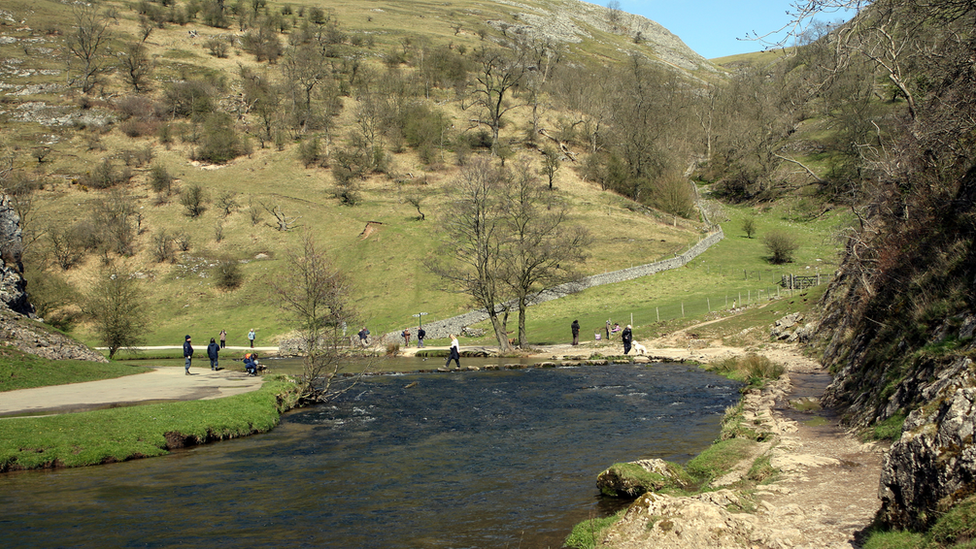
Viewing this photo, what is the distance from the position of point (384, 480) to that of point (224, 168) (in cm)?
9198

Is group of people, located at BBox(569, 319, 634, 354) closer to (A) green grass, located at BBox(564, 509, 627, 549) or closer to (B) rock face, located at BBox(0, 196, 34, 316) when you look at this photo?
(A) green grass, located at BBox(564, 509, 627, 549)

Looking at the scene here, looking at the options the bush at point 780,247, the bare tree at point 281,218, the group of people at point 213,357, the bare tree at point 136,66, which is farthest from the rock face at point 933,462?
the bare tree at point 136,66

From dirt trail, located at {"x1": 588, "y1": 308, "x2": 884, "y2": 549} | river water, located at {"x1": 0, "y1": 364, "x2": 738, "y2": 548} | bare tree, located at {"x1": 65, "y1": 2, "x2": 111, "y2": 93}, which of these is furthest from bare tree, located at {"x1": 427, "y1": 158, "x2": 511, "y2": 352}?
bare tree, located at {"x1": 65, "y1": 2, "x2": 111, "y2": 93}

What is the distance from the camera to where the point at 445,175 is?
9938 cm

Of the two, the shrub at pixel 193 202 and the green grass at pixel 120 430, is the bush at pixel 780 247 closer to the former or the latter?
the green grass at pixel 120 430

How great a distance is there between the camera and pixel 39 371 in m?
27.6

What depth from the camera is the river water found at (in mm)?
11633

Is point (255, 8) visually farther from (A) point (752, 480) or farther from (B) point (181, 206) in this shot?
(A) point (752, 480)

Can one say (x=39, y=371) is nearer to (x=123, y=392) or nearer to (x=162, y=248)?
(x=123, y=392)

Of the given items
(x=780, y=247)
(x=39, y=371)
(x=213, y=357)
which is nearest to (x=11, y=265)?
(x=39, y=371)

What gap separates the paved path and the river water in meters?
4.88

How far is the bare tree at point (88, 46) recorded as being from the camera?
107 meters

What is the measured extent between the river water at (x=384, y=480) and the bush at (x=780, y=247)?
161ft

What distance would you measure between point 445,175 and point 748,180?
53361 mm
